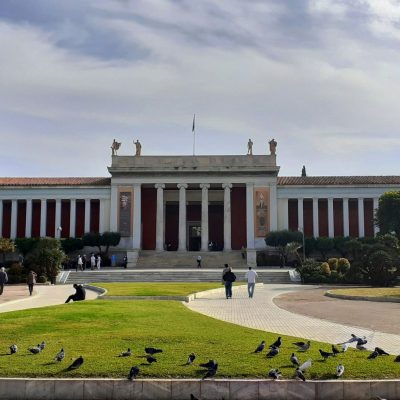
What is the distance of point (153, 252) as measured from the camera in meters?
56.1

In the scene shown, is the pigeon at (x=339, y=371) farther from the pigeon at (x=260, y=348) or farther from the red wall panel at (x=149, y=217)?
the red wall panel at (x=149, y=217)

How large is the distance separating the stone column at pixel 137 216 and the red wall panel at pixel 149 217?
4.56 feet

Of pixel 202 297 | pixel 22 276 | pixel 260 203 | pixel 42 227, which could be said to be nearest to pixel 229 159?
pixel 260 203

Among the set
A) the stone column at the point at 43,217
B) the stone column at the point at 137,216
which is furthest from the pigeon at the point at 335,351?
the stone column at the point at 43,217

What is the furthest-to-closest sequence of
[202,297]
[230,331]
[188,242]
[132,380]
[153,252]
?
[188,242], [153,252], [202,297], [230,331], [132,380]

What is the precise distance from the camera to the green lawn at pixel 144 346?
8828mm

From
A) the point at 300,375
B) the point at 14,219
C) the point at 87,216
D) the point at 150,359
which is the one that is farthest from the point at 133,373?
the point at 14,219

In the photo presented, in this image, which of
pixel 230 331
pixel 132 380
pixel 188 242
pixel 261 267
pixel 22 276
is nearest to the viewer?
pixel 132 380

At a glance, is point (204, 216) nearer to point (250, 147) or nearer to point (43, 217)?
point (250, 147)

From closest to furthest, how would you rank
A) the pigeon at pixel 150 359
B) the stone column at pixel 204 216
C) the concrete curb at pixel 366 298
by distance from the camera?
1. the pigeon at pixel 150 359
2. the concrete curb at pixel 366 298
3. the stone column at pixel 204 216

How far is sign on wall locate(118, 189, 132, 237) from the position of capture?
188 ft

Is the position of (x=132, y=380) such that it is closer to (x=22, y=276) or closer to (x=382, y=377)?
(x=382, y=377)

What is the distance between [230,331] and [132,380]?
15.5ft

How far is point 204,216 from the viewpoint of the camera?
57.4 m
